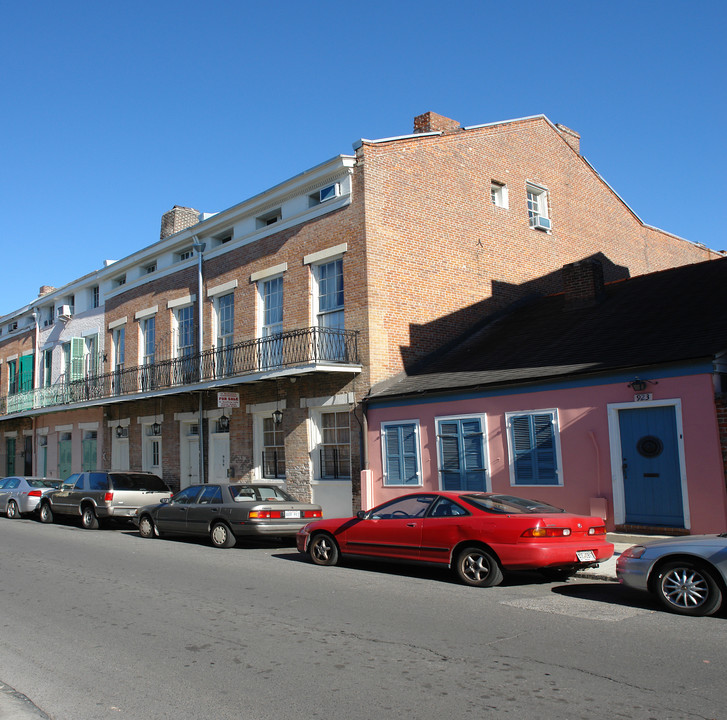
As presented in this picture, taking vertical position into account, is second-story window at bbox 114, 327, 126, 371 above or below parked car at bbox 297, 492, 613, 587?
above

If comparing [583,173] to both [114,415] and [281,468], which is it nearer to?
[281,468]

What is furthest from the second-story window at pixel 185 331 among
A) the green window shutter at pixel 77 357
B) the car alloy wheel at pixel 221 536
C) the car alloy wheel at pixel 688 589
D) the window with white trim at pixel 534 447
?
the car alloy wheel at pixel 688 589

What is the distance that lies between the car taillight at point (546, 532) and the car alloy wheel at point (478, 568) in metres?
0.58

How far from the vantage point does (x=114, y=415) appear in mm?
25328

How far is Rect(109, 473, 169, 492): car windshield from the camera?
17.6 m

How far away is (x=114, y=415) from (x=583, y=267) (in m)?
16.4

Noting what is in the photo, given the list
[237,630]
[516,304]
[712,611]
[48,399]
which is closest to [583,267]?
[516,304]

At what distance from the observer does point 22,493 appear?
20.4 metres

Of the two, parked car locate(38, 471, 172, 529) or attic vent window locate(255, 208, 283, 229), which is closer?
parked car locate(38, 471, 172, 529)

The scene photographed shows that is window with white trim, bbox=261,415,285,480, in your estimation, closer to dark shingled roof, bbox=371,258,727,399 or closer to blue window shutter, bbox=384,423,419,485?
blue window shutter, bbox=384,423,419,485

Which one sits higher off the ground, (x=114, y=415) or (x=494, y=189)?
(x=494, y=189)

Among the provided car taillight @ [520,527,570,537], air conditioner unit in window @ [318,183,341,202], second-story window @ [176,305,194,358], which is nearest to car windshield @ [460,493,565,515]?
car taillight @ [520,527,570,537]

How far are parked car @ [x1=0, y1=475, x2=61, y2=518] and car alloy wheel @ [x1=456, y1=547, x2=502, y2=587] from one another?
48.3 ft

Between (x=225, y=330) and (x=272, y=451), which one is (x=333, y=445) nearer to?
(x=272, y=451)
